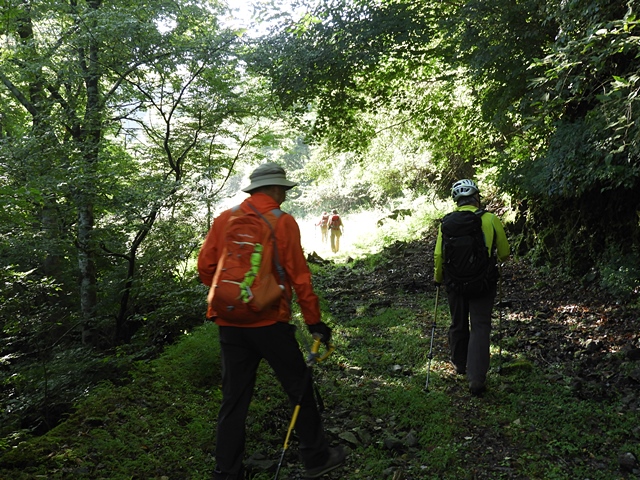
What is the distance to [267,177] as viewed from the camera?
3.64 m

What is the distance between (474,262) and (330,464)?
8.99 feet

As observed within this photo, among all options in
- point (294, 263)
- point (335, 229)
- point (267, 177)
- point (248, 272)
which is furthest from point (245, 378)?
point (335, 229)

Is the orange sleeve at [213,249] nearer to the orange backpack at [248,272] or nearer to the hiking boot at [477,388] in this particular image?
the orange backpack at [248,272]

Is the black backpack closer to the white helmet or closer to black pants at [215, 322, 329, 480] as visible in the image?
the white helmet

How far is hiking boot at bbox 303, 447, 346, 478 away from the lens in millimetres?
3549

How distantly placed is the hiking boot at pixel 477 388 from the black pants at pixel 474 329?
3 cm

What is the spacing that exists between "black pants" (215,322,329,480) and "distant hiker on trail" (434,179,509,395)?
251 centimetres

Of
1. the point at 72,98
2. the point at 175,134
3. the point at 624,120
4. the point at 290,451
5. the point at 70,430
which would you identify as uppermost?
the point at 72,98

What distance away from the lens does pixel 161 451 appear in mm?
4180

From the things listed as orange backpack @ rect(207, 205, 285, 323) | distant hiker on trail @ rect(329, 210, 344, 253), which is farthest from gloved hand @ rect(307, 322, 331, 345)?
distant hiker on trail @ rect(329, 210, 344, 253)

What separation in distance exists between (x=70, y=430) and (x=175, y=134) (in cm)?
744

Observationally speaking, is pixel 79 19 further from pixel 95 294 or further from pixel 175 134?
pixel 95 294

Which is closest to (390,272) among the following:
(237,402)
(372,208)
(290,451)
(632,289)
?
(632,289)

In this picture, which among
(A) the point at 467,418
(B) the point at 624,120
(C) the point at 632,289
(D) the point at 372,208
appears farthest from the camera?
(D) the point at 372,208
